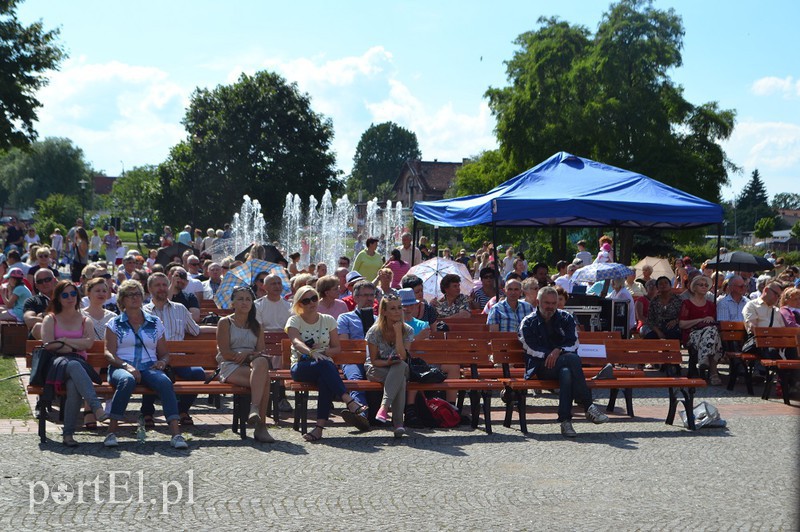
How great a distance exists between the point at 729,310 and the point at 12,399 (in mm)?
9683

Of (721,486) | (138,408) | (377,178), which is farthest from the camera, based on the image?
(377,178)

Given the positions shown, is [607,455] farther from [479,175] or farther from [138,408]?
[479,175]

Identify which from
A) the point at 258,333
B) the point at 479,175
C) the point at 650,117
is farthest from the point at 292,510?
the point at 479,175

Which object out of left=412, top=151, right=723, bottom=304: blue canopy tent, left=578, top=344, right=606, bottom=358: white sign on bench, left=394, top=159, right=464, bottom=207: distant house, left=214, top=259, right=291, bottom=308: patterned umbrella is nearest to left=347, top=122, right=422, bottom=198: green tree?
left=394, top=159, right=464, bottom=207: distant house

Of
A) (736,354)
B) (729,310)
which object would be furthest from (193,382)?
(729,310)

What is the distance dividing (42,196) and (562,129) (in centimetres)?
9312

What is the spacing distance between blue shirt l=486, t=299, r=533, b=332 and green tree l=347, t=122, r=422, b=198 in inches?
5732

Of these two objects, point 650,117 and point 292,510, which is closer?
point 292,510

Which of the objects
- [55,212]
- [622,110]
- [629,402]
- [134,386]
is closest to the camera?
[134,386]

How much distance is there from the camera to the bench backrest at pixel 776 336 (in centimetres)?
1353

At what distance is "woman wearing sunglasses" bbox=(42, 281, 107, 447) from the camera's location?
923cm

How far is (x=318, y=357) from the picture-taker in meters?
10.3

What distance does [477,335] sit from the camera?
39.7 ft

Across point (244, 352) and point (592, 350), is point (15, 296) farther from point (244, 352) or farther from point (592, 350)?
point (592, 350)
